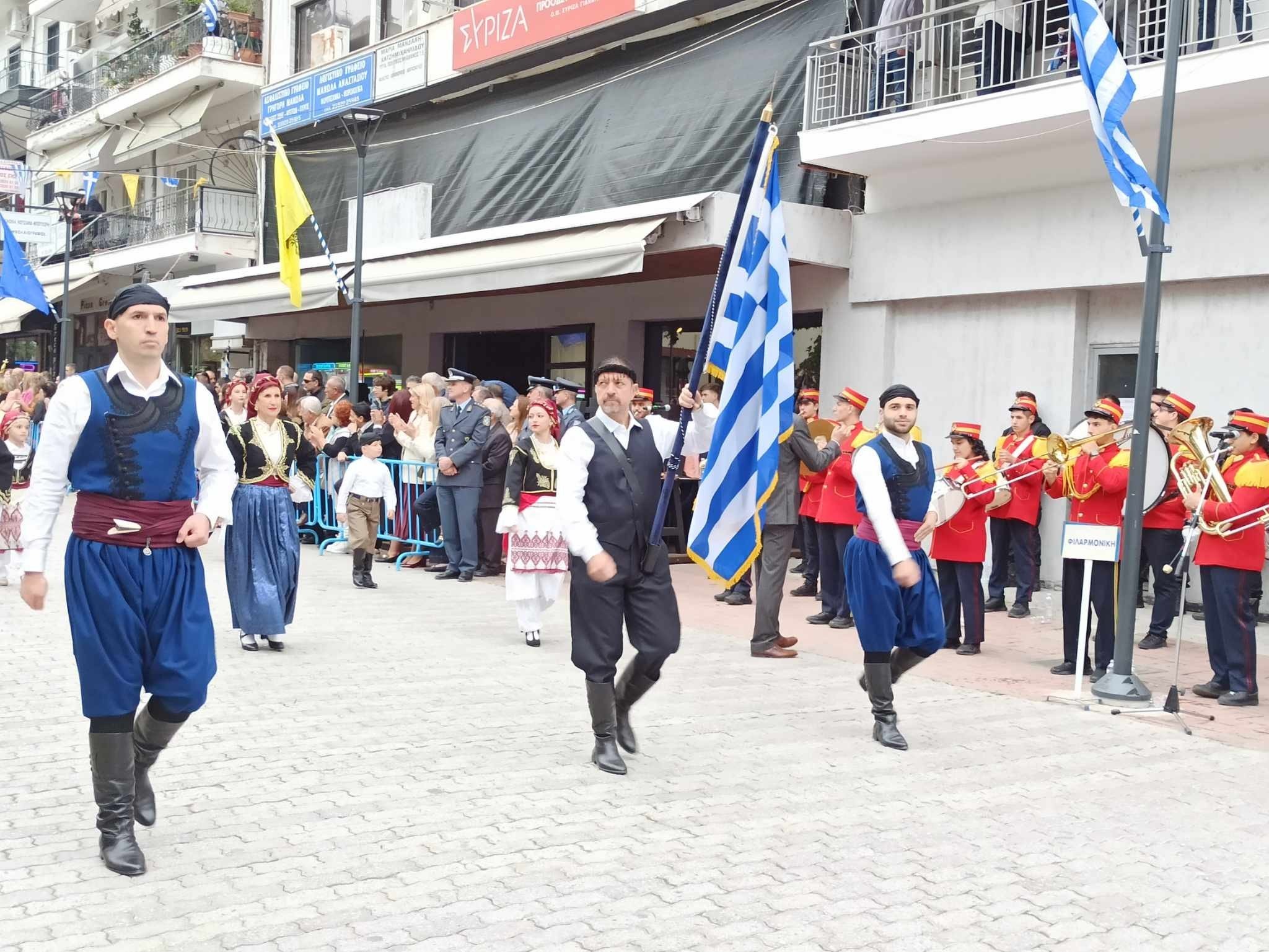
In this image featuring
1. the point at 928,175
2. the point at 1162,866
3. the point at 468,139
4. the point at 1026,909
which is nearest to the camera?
the point at 1026,909

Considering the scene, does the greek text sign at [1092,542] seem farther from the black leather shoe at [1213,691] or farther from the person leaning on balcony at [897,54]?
the person leaning on balcony at [897,54]

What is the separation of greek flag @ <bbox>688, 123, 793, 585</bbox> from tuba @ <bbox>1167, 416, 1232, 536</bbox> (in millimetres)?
3225

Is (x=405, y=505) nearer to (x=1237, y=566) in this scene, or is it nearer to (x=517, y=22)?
(x=517, y=22)

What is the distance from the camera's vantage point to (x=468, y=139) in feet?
66.5

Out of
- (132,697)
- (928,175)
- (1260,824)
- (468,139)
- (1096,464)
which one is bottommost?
(1260,824)

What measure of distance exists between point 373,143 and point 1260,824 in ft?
65.1

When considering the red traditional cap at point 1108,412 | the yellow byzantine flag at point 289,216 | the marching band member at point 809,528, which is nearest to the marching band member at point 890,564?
the red traditional cap at point 1108,412

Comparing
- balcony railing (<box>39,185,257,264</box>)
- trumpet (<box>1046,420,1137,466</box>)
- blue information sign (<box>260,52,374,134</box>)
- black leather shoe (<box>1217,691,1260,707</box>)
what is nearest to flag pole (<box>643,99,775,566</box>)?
trumpet (<box>1046,420,1137,466</box>)

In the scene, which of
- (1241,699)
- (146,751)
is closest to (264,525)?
(146,751)

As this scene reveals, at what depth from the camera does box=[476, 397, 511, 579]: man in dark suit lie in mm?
13000

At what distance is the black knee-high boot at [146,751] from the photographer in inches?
193

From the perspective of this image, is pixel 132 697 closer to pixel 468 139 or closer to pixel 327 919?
pixel 327 919

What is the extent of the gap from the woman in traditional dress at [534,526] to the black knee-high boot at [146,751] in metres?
4.44

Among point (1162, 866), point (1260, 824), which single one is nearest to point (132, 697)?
point (1162, 866)
